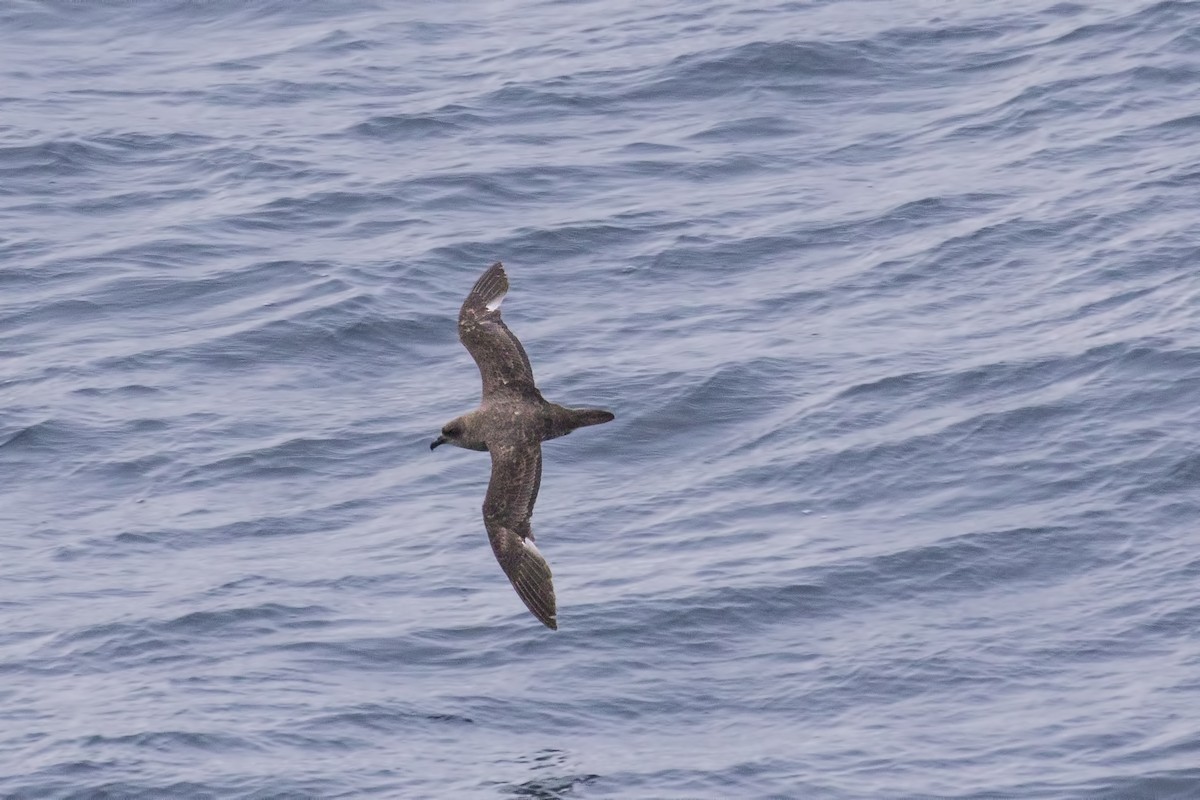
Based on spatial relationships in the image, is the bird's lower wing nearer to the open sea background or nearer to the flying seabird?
the flying seabird

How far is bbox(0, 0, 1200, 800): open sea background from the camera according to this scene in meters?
15.3

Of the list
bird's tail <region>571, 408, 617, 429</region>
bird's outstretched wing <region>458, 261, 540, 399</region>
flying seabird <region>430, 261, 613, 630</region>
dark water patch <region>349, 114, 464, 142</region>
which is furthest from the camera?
dark water patch <region>349, 114, 464, 142</region>

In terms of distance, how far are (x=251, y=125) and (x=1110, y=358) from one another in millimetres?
11254

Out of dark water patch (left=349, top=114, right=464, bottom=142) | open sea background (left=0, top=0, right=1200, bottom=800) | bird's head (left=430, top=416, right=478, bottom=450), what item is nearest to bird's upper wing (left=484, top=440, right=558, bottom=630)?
bird's head (left=430, top=416, right=478, bottom=450)

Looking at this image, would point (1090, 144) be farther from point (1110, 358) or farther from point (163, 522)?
point (163, 522)

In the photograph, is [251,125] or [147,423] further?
[251,125]

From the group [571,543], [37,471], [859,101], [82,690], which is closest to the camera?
[82,690]

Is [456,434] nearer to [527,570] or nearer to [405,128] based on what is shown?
[527,570]

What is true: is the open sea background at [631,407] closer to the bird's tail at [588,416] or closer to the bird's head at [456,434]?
the bird's head at [456,434]

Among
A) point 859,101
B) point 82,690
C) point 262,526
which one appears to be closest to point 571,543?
point 262,526

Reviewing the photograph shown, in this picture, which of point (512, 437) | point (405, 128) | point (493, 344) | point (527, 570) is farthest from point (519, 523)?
point (405, 128)

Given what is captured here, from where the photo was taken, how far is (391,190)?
23.9m

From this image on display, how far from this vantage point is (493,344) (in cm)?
1602

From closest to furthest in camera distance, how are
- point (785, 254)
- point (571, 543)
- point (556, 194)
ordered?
point (571, 543) → point (785, 254) → point (556, 194)
